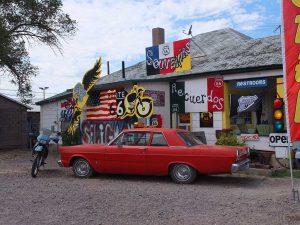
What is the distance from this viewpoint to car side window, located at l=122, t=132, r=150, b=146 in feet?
36.9

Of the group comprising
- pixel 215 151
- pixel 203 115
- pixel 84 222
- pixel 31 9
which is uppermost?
pixel 31 9

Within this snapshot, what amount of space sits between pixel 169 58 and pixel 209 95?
96.6 inches

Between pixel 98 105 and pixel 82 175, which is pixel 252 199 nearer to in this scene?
pixel 82 175

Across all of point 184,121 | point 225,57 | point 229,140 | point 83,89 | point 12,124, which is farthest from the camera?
point 12,124

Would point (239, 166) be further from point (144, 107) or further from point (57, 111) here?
point (57, 111)

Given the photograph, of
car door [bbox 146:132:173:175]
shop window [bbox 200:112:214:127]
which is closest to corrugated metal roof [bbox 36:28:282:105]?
shop window [bbox 200:112:214:127]

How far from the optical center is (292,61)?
821 centimetres

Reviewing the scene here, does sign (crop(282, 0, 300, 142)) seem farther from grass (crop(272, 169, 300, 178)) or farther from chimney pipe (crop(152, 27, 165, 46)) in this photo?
chimney pipe (crop(152, 27, 165, 46))

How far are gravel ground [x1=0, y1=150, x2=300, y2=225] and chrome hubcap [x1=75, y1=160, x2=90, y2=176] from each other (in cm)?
30

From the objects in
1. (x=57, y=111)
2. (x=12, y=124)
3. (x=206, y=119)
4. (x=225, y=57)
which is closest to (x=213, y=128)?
(x=206, y=119)

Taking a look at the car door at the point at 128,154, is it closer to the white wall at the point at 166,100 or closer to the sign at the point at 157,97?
the sign at the point at 157,97

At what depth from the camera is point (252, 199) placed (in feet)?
27.4

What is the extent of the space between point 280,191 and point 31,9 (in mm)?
14865

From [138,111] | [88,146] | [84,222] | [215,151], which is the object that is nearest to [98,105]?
[138,111]
